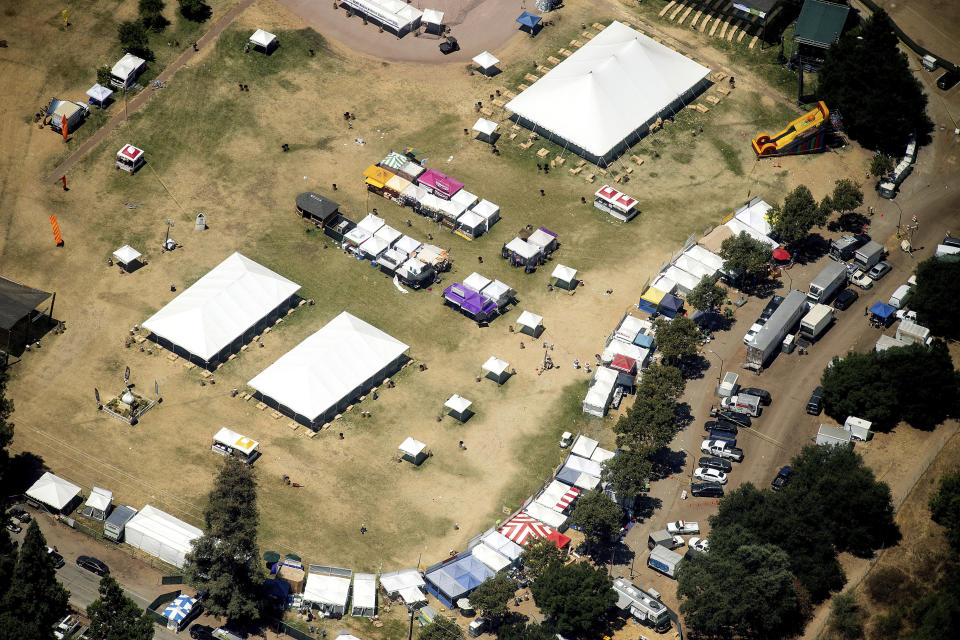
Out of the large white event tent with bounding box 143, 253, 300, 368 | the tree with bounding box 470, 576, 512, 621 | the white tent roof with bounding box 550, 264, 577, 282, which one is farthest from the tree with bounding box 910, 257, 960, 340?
the large white event tent with bounding box 143, 253, 300, 368

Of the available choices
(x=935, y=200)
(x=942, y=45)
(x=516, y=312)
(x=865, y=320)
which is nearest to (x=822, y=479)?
(x=865, y=320)

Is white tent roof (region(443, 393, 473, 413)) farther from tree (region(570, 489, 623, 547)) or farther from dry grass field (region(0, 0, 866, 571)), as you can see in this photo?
tree (region(570, 489, 623, 547))

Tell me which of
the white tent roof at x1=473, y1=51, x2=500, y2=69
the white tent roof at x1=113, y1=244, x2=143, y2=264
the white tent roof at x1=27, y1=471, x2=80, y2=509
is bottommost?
the white tent roof at x1=27, y1=471, x2=80, y2=509

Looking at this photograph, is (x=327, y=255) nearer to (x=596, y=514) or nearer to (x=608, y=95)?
(x=608, y=95)

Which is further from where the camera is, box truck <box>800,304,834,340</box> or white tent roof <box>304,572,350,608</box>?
box truck <box>800,304,834,340</box>

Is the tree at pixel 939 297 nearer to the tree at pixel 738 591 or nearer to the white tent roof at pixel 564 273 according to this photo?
the white tent roof at pixel 564 273

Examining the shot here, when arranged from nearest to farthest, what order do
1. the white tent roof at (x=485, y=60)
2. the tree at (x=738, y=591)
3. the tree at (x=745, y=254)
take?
the tree at (x=738, y=591), the tree at (x=745, y=254), the white tent roof at (x=485, y=60)

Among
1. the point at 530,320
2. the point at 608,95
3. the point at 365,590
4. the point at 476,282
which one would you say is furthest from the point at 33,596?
the point at 608,95

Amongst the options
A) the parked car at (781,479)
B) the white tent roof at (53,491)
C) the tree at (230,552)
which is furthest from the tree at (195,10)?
the parked car at (781,479)

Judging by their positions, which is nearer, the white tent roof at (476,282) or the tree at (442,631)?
the tree at (442,631)
